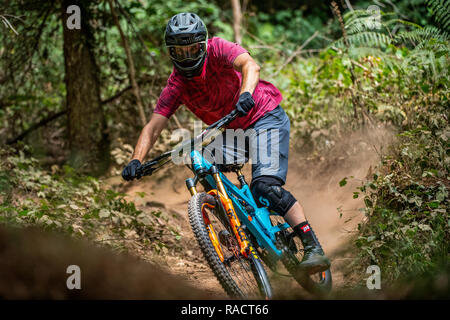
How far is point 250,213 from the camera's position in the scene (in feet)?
13.7

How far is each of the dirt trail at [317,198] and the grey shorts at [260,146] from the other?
46.8 inches

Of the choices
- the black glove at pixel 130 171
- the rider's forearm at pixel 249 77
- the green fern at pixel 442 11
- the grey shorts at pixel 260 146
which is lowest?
the black glove at pixel 130 171

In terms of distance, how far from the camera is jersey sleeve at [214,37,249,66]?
164 inches

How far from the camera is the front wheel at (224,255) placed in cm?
352

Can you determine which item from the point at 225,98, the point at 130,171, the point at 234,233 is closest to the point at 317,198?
the point at 225,98

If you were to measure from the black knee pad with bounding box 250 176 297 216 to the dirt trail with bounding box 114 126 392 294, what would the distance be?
0.86 metres

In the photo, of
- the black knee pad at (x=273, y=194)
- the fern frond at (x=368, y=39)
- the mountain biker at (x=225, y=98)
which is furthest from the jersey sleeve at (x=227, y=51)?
the fern frond at (x=368, y=39)

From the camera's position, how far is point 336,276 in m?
4.74

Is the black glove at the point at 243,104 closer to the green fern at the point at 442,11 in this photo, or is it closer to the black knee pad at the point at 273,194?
the black knee pad at the point at 273,194

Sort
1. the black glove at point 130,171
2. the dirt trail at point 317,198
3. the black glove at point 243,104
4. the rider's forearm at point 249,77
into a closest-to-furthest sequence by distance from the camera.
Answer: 1. the black glove at point 243,104
2. the black glove at point 130,171
3. the rider's forearm at point 249,77
4. the dirt trail at point 317,198

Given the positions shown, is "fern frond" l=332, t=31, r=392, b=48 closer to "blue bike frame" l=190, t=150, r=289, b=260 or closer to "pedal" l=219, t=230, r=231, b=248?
"blue bike frame" l=190, t=150, r=289, b=260

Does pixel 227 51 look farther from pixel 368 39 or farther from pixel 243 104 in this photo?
pixel 368 39

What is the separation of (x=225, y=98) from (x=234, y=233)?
1.32 m

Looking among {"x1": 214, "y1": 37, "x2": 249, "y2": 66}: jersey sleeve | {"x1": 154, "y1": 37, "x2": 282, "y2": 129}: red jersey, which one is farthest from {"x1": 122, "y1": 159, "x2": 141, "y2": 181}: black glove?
{"x1": 214, "y1": 37, "x2": 249, "y2": 66}: jersey sleeve
